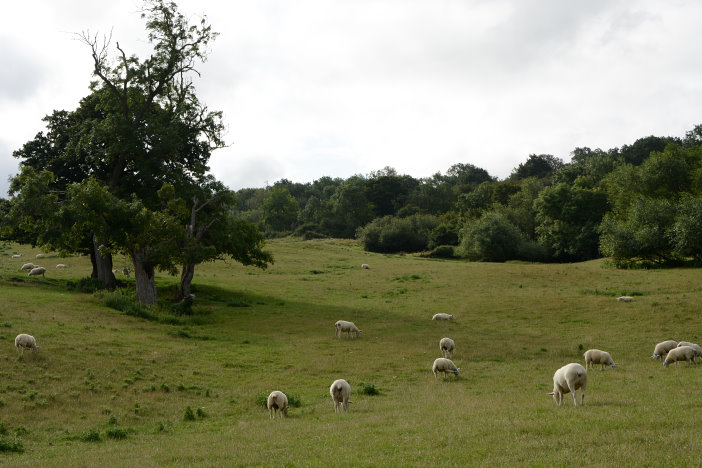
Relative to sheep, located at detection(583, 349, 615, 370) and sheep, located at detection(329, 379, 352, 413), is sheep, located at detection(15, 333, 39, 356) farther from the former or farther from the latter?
sheep, located at detection(583, 349, 615, 370)

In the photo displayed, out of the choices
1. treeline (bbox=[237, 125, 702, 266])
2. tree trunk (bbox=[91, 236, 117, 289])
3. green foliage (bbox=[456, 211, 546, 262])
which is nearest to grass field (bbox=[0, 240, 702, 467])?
tree trunk (bbox=[91, 236, 117, 289])

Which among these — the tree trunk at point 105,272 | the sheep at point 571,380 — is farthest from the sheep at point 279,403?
the tree trunk at point 105,272

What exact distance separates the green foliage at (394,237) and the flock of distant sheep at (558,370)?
61576 mm

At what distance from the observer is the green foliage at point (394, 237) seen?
97.2 m

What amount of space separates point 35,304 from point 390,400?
75.7 feet

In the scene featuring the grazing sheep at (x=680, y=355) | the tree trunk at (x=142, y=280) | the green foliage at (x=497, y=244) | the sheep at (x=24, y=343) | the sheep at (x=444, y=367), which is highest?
the green foliage at (x=497, y=244)

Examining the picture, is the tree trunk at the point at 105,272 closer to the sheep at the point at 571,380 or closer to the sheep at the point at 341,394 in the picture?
the sheep at the point at 341,394

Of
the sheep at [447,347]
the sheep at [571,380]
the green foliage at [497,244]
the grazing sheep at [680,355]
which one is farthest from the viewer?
the green foliage at [497,244]

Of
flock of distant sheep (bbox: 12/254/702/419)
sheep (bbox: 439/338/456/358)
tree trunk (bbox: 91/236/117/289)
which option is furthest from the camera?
tree trunk (bbox: 91/236/117/289)

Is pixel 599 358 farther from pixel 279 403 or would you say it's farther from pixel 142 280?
pixel 142 280

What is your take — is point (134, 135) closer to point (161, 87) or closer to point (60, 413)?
point (161, 87)

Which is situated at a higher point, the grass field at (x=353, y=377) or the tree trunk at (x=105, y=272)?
the tree trunk at (x=105, y=272)

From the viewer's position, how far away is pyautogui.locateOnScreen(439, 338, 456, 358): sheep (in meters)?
25.6

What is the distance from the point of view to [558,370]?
1555 cm
